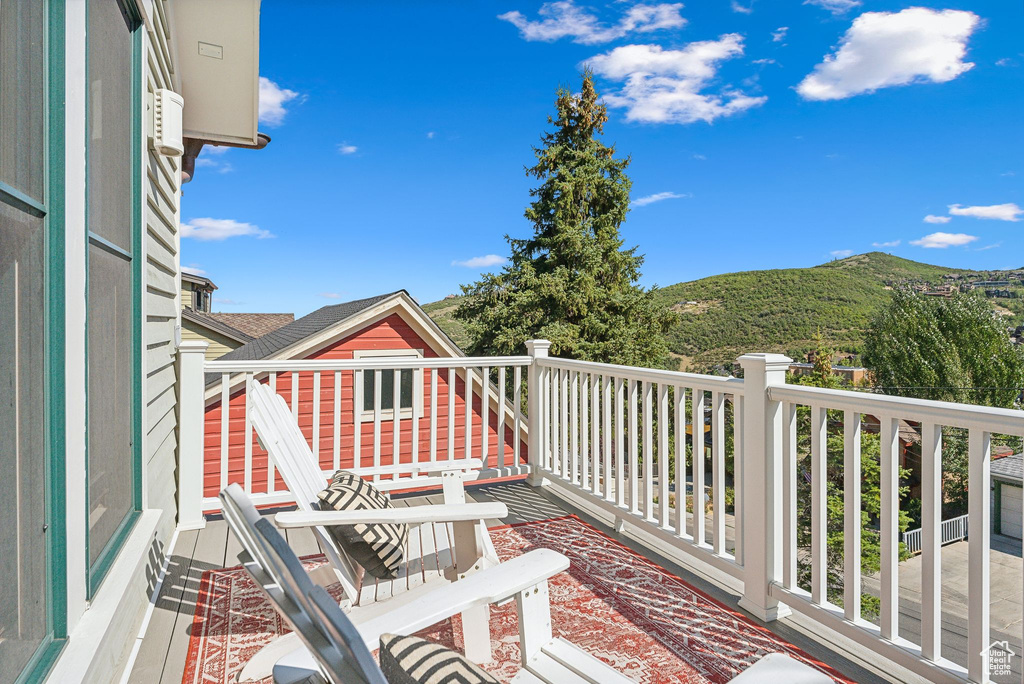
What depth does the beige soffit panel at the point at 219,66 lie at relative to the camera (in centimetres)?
372

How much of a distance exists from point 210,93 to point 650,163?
1657 inches

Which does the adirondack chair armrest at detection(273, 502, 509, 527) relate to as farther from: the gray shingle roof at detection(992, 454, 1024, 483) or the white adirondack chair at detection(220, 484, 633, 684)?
the gray shingle roof at detection(992, 454, 1024, 483)

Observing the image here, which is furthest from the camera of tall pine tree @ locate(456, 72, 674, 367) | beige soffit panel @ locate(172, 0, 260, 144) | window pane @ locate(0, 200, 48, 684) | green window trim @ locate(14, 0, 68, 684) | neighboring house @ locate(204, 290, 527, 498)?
tall pine tree @ locate(456, 72, 674, 367)

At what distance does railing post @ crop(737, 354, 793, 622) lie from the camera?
2.41 m

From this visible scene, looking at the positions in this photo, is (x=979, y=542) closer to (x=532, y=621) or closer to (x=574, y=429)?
(x=532, y=621)

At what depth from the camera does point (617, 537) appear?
3.43 meters

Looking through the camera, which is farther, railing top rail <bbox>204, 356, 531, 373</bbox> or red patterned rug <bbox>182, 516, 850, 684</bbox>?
railing top rail <bbox>204, 356, 531, 373</bbox>

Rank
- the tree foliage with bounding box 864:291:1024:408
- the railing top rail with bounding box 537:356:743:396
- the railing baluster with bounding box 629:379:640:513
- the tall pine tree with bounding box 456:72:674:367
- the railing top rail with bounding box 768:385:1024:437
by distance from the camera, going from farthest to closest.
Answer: the tree foliage with bounding box 864:291:1024:408, the tall pine tree with bounding box 456:72:674:367, the railing baluster with bounding box 629:379:640:513, the railing top rail with bounding box 537:356:743:396, the railing top rail with bounding box 768:385:1024:437

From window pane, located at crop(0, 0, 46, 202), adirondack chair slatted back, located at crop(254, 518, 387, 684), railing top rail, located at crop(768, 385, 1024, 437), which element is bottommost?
adirondack chair slatted back, located at crop(254, 518, 387, 684)

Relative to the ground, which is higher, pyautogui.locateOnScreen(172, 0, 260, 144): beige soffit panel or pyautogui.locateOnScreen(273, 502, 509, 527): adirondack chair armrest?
pyautogui.locateOnScreen(172, 0, 260, 144): beige soffit panel

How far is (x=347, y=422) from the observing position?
9.12 m

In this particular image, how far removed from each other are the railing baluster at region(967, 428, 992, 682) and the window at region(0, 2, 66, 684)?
2.39 meters

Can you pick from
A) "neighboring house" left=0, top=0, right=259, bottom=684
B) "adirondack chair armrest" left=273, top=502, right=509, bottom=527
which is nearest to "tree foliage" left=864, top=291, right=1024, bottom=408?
"adirondack chair armrest" left=273, top=502, right=509, bottom=527

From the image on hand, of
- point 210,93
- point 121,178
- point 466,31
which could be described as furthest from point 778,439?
point 466,31
